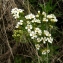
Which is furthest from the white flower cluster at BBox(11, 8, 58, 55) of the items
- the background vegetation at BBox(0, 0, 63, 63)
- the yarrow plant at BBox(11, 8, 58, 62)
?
the background vegetation at BBox(0, 0, 63, 63)

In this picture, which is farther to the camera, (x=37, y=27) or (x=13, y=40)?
(x=13, y=40)

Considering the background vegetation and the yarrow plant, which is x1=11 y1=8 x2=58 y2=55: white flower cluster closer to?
the yarrow plant

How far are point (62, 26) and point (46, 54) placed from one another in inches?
22.8

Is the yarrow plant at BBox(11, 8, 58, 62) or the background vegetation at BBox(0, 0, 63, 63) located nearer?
the yarrow plant at BBox(11, 8, 58, 62)

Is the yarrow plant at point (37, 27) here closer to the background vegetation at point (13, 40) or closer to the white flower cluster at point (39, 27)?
the white flower cluster at point (39, 27)

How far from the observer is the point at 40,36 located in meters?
2.03

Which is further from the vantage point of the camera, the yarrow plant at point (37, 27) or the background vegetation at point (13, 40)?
the background vegetation at point (13, 40)

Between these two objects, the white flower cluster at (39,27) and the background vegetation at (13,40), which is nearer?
the white flower cluster at (39,27)

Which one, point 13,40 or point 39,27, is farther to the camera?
point 13,40

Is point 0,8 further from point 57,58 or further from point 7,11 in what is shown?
point 57,58

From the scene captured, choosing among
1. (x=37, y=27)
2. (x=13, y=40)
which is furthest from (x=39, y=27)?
(x=13, y=40)

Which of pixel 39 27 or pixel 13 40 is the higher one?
pixel 39 27

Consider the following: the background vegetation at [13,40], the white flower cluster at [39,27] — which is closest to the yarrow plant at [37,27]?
the white flower cluster at [39,27]

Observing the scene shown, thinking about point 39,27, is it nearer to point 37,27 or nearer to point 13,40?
point 37,27
